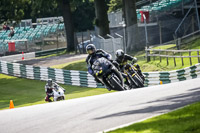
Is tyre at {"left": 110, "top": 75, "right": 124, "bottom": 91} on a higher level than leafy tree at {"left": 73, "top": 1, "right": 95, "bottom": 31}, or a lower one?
lower

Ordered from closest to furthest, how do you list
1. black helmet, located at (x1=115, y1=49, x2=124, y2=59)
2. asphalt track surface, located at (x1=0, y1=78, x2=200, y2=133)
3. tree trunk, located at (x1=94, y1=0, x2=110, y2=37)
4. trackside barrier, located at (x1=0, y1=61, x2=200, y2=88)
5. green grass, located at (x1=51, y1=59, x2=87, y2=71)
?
asphalt track surface, located at (x1=0, y1=78, x2=200, y2=133), black helmet, located at (x1=115, y1=49, x2=124, y2=59), trackside barrier, located at (x1=0, y1=61, x2=200, y2=88), green grass, located at (x1=51, y1=59, x2=87, y2=71), tree trunk, located at (x1=94, y1=0, x2=110, y2=37)

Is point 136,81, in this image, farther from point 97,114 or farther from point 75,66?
point 75,66

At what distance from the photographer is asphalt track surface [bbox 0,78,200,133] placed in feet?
30.8

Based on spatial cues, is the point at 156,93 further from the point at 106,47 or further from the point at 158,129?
the point at 106,47

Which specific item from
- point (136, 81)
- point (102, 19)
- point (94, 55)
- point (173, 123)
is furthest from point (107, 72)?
point (102, 19)

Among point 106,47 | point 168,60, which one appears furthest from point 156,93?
point 106,47

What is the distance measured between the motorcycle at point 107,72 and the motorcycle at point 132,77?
3.06ft

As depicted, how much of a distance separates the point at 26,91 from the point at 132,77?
12.1 metres

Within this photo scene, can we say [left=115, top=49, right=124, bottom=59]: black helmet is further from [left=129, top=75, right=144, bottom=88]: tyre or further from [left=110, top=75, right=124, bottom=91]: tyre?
[left=110, top=75, right=124, bottom=91]: tyre

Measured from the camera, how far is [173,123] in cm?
848

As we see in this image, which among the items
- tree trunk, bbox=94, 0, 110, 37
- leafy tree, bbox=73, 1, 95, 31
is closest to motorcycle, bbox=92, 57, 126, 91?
tree trunk, bbox=94, 0, 110, 37

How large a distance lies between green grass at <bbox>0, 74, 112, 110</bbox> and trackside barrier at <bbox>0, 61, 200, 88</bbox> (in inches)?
19.2

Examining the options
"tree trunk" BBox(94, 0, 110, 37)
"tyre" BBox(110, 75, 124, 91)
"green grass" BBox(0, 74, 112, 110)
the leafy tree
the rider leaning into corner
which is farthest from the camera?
the leafy tree

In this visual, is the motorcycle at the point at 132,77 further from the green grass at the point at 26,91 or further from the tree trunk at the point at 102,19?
the tree trunk at the point at 102,19
